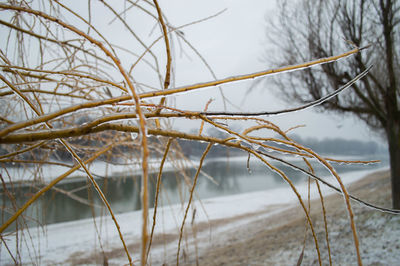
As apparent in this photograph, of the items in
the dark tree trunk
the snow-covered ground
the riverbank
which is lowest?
the snow-covered ground

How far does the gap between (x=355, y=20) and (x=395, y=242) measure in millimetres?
2983

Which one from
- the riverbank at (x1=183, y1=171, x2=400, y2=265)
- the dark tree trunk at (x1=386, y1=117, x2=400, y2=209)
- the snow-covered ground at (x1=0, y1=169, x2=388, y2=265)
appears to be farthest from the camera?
the snow-covered ground at (x1=0, y1=169, x2=388, y2=265)

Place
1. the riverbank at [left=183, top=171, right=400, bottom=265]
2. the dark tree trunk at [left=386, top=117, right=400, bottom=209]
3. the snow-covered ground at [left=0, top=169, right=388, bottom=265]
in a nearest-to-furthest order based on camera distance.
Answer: the riverbank at [left=183, top=171, right=400, bottom=265]
the dark tree trunk at [left=386, top=117, right=400, bottom=209]
the snow-covered ground at [left=0, top=169, right=388, bottom=265]

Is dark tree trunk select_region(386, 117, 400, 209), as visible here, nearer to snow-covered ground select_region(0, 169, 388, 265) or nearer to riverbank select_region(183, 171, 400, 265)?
riverbank select_region(183, 171, 400, 265)

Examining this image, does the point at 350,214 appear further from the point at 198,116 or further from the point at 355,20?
the point at 355,20

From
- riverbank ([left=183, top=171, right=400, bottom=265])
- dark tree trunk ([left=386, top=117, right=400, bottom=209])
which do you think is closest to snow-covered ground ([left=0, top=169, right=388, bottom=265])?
riverbank ([left=183, top=171, right=400, bottom=265])

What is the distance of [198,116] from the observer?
0.31m

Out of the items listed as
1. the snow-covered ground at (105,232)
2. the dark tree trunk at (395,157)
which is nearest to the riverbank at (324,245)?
the dark tree trunk at (395,157)

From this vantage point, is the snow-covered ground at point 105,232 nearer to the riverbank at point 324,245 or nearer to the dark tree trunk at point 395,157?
the riverbank at point 324,245

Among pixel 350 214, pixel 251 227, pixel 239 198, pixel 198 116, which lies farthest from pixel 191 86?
pixel 239 198

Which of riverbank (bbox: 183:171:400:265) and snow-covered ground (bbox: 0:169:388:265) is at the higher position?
riverbank (bbox: 183:171:400:265)

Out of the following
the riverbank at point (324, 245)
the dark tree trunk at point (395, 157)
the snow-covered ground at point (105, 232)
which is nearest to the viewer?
the riverbank at point (324, 245)

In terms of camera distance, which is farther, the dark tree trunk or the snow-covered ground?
the snow-covered ground

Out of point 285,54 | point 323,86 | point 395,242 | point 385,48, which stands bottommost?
point 395,242
